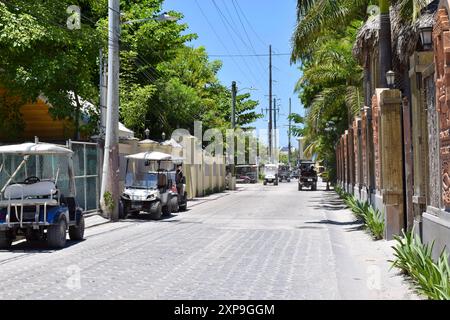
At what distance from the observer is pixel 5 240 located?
13.5m

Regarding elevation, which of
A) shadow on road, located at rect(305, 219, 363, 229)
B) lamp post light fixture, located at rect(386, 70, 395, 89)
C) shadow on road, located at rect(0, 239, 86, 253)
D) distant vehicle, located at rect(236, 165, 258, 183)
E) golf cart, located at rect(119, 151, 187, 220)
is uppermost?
lamp post light fixture, located at rect(386, 70, 395, 89)

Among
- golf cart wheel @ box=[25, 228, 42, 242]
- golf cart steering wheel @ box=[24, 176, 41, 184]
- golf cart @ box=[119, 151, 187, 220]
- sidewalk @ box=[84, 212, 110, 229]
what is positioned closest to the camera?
golf cart wheel @ box=[25, 228, 42, 242]

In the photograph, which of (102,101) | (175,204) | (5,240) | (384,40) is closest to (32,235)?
(5,240)

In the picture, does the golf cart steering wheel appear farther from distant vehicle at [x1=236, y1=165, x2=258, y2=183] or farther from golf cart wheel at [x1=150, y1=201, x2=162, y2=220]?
distant vehicle at [x1=236, y1=165, x2=258, y2=183]

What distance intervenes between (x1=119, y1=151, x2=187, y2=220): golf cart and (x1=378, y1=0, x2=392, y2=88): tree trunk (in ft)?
30.2

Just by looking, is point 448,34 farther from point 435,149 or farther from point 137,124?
point 137,124

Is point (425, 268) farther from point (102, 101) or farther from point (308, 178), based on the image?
point (308, 178)

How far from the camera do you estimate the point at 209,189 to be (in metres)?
43.2

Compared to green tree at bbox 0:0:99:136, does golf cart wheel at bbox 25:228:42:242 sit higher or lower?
lower

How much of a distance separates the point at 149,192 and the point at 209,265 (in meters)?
11.6

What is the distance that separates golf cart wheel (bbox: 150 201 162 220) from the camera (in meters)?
21.9

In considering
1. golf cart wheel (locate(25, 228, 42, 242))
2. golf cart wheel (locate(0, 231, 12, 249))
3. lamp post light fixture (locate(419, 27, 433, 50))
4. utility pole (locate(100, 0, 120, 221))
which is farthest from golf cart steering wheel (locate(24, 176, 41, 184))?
lamp post light fixture (locate(419, 27, 433, 50))
